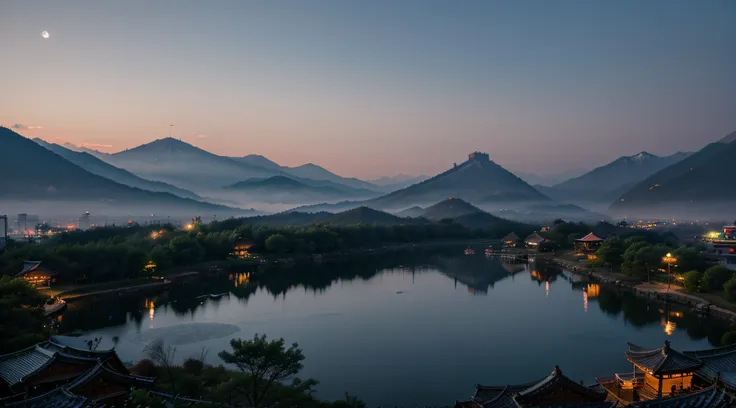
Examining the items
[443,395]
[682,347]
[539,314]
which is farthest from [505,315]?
[443,395]

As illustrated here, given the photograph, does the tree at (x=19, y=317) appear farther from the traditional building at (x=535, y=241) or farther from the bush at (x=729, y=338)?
the traditional building at (x=535, y=241)

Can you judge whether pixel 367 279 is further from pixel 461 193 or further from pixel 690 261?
pixel 461 193

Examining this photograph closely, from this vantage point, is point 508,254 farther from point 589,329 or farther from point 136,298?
point 136,298

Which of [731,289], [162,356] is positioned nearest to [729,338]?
[731,289]

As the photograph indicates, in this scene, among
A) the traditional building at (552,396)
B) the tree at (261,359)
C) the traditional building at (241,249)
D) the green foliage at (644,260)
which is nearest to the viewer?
the traditional building at (552,396)

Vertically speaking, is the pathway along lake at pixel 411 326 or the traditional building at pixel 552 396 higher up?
the traditional building at pixel 552 396

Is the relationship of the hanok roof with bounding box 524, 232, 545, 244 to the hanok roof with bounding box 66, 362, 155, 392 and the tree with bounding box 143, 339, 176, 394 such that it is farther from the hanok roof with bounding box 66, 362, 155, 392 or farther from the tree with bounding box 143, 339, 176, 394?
the hanok roof with bounding box 66, 362, 155, 392

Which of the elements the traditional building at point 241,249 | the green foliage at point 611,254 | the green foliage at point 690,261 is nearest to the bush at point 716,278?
the green foliage at point 690,261
